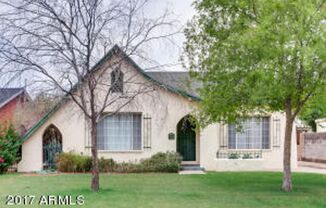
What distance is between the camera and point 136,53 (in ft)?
58.0

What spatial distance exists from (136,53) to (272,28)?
4.31 meters

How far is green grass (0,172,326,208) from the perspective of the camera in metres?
15.0

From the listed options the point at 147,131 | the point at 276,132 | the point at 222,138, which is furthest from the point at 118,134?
the point at 276,132

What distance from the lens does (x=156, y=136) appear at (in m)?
27.7

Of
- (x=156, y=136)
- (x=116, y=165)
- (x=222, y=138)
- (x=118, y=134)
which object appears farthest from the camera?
(x=222, y=138)

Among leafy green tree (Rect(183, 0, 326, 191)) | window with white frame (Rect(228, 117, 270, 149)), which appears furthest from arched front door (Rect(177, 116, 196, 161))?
leafy green tree (Rect(183, 0, 326, 191))

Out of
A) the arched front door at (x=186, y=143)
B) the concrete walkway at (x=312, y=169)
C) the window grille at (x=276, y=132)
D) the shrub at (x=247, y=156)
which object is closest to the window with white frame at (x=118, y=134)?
the arched front door at (x=186, y=143)

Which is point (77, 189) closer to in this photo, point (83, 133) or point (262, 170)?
point (83, 133)

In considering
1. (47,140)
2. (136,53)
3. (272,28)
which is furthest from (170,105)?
(272,28)

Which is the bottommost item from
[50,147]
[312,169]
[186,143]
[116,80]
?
[312,169]

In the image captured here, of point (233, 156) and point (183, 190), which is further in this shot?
point (233, 156)

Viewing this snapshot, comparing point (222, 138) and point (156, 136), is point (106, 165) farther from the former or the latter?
point (222, 138)

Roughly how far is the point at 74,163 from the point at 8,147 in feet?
10.6

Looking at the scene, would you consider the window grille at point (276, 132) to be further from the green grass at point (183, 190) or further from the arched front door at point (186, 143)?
the green grass at point (183, 190)
